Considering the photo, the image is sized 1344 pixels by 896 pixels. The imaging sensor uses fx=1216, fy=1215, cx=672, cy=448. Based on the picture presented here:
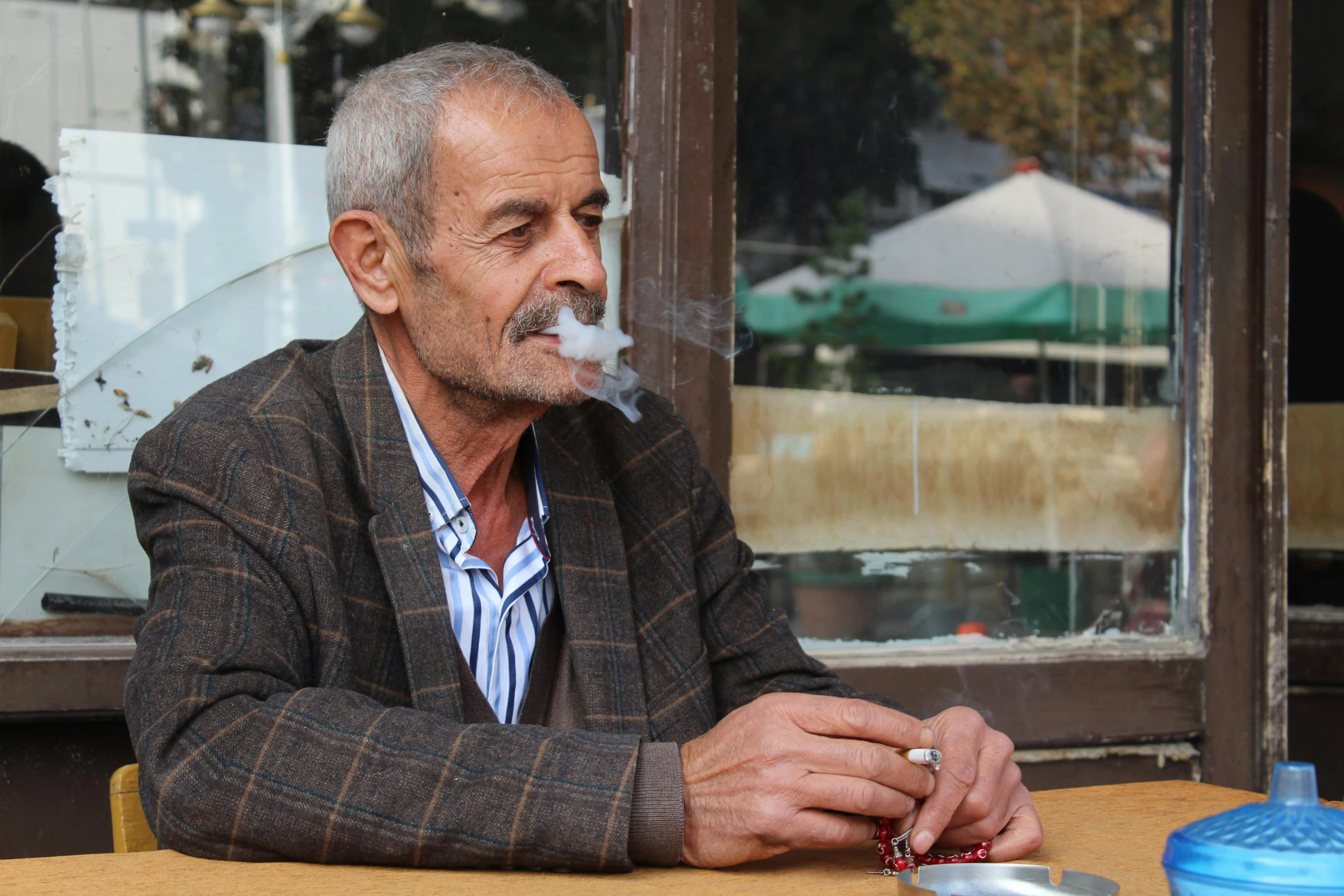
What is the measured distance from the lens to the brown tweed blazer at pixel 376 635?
4.00ft

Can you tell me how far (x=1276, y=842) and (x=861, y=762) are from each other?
47 cm

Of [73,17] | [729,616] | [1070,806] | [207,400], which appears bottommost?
[1070,806]

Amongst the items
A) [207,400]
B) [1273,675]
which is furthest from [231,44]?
[1273,675]

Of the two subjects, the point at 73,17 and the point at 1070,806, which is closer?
the point at 1070,806

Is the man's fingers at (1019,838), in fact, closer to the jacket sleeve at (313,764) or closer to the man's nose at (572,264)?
the jacket sleeve at (313,764)

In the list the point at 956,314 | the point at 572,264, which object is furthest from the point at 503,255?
the point at 956,314

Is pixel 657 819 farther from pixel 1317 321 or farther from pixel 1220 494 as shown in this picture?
pixel 1317 321

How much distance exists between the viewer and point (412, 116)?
1793 millimetres

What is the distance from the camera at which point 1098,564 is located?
10.3 ft

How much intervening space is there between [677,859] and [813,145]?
2.10 meters

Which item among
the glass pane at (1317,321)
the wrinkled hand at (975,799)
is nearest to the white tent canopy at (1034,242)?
the glass pane at (1317,321)

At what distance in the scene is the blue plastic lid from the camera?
83 cm

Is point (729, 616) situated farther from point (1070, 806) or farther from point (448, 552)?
point (1070, 806)

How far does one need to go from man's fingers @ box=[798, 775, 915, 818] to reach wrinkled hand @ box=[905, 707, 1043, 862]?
0.06m
